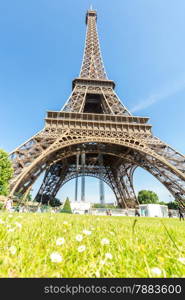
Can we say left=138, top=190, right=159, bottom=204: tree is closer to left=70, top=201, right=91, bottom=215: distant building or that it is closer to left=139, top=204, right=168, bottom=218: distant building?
left=139, top=204, right=168, bottom=218: distant building

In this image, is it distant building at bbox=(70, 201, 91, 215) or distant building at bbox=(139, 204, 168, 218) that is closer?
distant building at bbox=(139, 204, 168, 218)

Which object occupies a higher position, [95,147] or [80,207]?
[95,147]

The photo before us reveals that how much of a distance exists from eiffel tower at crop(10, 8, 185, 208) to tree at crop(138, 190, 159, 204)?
35.6 m

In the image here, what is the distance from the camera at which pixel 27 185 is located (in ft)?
54.7

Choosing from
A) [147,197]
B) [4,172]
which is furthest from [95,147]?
[147,197]

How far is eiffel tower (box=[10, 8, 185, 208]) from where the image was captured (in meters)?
16.4

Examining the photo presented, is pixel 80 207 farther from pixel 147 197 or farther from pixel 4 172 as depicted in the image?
pixel 147 197

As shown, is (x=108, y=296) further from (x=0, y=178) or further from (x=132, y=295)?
(x=0, y=178)

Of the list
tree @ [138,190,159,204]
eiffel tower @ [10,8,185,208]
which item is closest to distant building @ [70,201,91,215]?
eiffel tower @ [10,8,185,208]

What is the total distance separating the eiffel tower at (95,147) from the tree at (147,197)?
117ft

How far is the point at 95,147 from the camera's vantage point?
22906 millimetres

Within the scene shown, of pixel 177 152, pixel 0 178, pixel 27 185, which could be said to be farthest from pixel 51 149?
pixel 177 152

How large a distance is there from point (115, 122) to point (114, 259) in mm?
20114

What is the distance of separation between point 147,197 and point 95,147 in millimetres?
45580
